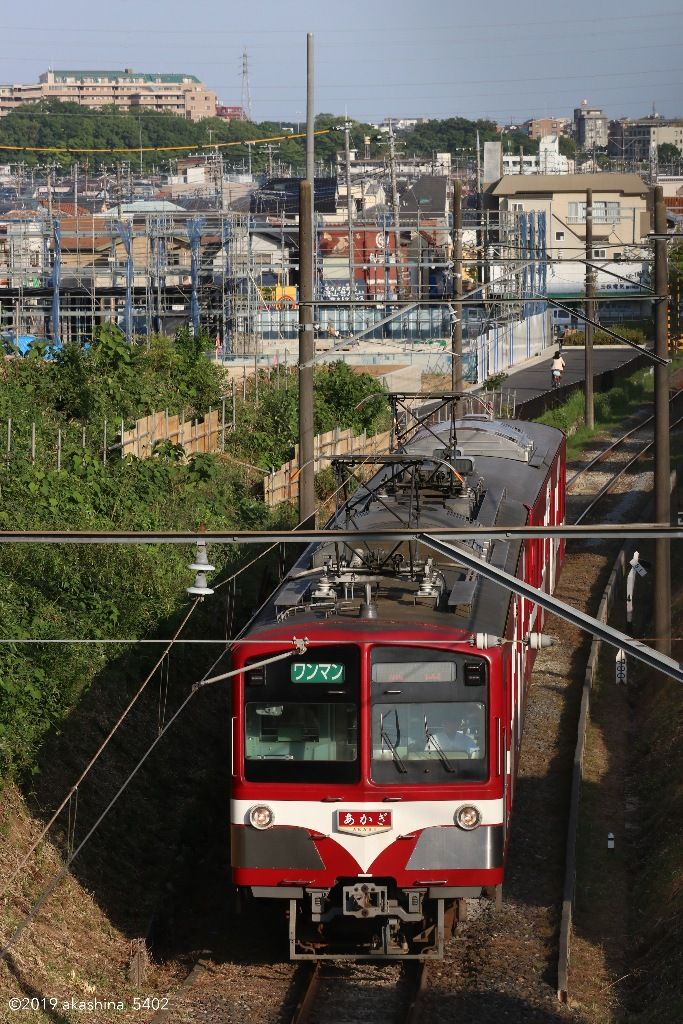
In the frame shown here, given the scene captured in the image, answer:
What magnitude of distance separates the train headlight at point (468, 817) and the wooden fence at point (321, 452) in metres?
11.8

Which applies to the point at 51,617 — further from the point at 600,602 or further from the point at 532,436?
the point at 600,602

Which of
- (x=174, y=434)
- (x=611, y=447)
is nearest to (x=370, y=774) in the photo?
(x=174, y=434)

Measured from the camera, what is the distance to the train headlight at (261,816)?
10.8 metres

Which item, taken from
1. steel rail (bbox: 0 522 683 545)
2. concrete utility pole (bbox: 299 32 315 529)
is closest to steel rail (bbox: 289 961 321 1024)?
steel rail (bbox: 0 522 683 545)

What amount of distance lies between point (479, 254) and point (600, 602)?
35.4 metres

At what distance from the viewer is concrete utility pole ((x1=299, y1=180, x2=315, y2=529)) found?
18.8 m

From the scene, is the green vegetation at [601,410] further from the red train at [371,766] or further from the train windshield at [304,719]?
the train windshield at [304,719]

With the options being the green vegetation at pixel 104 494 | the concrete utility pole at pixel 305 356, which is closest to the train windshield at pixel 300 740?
the green vegetation at pixel 104 494

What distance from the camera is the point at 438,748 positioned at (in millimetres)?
10797

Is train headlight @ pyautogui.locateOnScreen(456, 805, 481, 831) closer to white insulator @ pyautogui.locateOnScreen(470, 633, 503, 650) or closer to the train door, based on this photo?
white insulator @ pyautogui.locateOnScreen(470, 633, 503, 650)

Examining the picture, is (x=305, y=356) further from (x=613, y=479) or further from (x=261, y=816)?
(x=613, y=479)

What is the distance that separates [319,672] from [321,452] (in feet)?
62.1

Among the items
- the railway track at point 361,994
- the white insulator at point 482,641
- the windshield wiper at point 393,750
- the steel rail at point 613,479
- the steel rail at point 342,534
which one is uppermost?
the steel rail at point 342,534

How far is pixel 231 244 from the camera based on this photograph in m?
52.0
